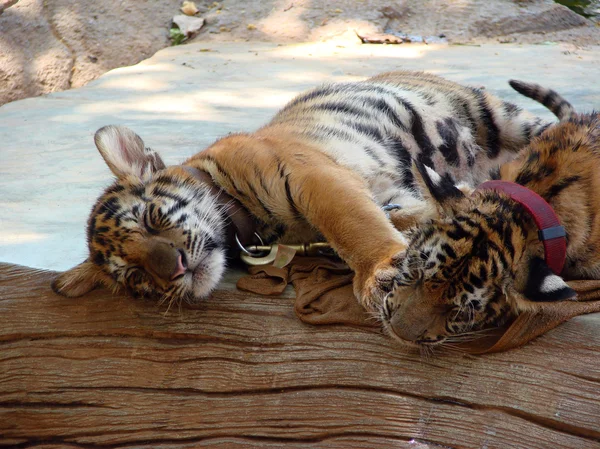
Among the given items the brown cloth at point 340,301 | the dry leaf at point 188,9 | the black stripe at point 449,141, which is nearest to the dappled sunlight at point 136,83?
the dry leaf at point 188,9

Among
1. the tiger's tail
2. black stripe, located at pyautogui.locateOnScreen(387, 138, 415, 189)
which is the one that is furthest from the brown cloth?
the tiger's tail

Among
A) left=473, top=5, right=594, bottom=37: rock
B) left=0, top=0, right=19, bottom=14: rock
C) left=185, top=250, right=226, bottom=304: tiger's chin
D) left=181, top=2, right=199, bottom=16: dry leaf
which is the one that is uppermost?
left=185, top=250, right=226, bottom=304: tiger's chin

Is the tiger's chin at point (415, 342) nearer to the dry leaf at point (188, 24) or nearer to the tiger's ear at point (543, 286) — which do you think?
the tiger's ear at point (543, 286)

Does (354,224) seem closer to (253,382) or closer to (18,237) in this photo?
(253,382)

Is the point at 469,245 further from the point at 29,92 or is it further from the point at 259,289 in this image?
the point at 29,92

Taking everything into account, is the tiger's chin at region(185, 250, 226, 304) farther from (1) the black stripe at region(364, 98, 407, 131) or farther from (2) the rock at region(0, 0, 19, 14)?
(2) the rock at region(0, 0, 19, 14)

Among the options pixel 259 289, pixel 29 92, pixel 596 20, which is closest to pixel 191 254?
pixel 259 289

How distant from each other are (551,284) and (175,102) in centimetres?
505

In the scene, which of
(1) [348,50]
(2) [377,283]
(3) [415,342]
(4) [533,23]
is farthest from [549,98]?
(4) [533,23]

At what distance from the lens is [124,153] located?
3.34 m

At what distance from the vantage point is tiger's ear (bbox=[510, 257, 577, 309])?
78.3 inches

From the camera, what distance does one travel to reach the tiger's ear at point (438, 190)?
2488 mm

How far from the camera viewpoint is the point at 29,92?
7895 millimetres

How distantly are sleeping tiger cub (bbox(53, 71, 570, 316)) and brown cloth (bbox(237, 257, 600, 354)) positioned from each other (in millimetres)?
101
